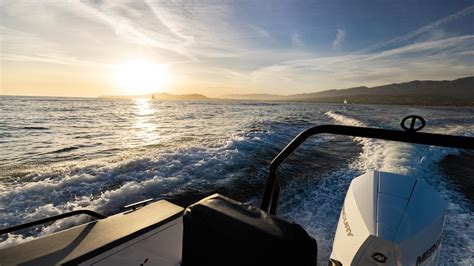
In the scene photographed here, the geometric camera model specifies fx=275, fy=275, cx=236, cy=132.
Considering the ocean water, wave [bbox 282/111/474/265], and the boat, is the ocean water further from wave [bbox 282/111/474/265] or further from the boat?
the boat

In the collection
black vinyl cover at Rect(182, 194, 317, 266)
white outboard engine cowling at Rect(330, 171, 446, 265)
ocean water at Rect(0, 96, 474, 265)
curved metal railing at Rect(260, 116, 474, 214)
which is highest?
curved metal railing at Rect(260, 116, 474, 214)

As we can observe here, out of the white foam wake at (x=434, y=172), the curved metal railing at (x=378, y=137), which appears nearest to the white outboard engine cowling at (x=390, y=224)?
the curved metal railing at (x=378, y=137)

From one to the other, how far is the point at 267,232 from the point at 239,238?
0.14 meters

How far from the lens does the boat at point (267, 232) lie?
48.1 inches

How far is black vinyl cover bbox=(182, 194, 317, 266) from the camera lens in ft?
3.68

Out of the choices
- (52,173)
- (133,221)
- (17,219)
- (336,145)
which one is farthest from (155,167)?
(336,145)

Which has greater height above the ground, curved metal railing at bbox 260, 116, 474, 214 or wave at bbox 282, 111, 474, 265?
curved metal railing at bbox 260, 116, 474, 214

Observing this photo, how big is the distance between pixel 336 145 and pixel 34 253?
37.3ft

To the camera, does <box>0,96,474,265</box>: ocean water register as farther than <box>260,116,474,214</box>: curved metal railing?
Yes

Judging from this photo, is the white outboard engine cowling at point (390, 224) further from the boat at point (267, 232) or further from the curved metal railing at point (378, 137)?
the curved metal railing at point (378, 137)

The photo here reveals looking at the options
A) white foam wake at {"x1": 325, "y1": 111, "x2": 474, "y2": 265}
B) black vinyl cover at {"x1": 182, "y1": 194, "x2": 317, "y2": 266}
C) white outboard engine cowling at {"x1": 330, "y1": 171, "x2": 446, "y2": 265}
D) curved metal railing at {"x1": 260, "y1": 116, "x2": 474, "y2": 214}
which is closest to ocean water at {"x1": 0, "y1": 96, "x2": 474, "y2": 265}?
white foam wake at {"x1": 325, "y1": 111, "x2": 474, "y2": 265}

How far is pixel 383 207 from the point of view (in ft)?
6.51

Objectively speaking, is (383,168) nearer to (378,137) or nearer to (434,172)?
(434,172)

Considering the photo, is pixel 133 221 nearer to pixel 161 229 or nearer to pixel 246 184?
pixel 161 229
